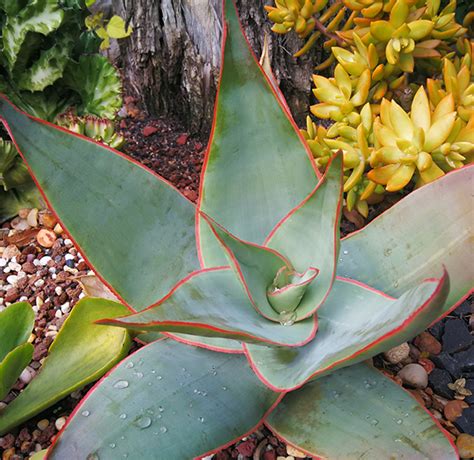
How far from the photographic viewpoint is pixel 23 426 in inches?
39.4

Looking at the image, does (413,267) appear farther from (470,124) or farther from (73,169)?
(73,169)

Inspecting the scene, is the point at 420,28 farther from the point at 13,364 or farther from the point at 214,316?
the point at 13,364

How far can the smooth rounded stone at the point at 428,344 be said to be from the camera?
43.3 inches

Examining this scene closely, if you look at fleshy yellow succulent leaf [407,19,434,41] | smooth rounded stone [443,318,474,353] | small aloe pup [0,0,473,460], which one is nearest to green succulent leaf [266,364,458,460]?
small aloe pup [0,0,473,460]

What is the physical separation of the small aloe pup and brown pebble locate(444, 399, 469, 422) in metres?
0.24

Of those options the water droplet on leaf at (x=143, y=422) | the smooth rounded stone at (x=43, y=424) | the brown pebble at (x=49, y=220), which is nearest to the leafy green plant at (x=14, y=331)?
the smooth rounded stone at (x=43, y=424)

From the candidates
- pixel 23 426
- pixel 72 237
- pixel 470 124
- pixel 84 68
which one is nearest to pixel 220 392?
pixel 72 237

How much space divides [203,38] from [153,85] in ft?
0.88

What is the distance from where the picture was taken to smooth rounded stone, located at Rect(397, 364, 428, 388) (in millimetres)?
1044

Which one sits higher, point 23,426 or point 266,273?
point 266,273

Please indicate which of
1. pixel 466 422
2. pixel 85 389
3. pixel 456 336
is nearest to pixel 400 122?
pixel 456 336

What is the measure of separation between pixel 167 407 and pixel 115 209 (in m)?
0.30

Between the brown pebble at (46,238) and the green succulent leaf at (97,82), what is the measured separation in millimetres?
323

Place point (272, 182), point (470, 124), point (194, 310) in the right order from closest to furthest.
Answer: point (194, 310)
point (272, 182)
point (470, 124)
